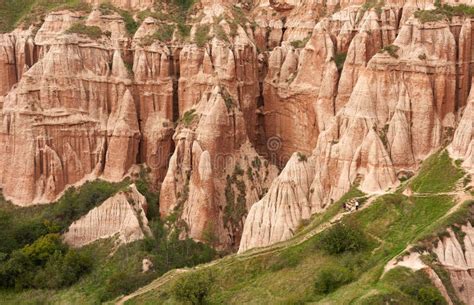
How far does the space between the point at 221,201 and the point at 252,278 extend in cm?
1129

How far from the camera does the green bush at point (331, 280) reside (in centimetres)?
3444

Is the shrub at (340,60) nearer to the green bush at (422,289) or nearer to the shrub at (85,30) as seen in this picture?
the shrub at (85,30)

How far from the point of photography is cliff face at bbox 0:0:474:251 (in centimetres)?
4244

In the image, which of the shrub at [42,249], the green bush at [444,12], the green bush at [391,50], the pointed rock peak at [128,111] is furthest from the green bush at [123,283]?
the green bush at [444,12]

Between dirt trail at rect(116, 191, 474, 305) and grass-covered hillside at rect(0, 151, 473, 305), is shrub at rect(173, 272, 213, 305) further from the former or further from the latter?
dirt trail at rect(116, 191, 474, 305)

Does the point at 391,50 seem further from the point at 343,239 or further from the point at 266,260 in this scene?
the point at 266,260

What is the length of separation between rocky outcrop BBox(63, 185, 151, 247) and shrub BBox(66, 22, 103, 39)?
11.9 metres

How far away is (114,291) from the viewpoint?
136 ft

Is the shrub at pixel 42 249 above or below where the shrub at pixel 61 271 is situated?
above

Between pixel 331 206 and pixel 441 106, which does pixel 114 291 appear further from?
pixel 441 106

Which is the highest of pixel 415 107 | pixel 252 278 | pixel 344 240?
pixel 415 107

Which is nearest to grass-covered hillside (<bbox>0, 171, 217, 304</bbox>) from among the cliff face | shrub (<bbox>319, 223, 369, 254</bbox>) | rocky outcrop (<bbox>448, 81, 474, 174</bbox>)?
the cliff face

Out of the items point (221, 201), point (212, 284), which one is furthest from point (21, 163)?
point (212, 284)

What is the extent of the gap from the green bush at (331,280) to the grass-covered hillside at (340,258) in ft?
0.16
